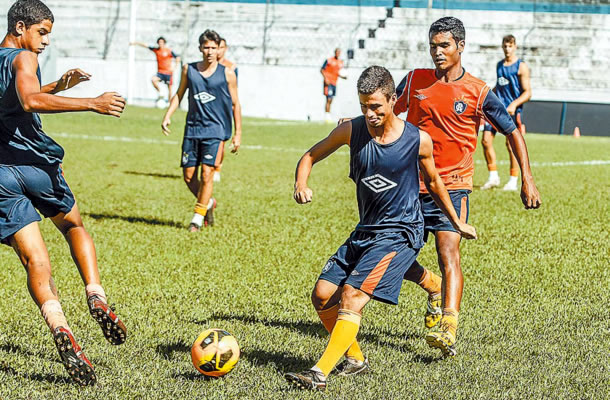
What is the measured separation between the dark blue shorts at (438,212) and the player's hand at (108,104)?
2.16 meters

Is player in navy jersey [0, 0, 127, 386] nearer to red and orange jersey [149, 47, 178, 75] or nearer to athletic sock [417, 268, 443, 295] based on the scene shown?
athletic sock [417, 268, 443, 295]

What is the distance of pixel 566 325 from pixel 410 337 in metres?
1.13

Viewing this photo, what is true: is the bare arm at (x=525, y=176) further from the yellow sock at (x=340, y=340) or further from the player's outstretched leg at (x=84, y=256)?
the player's outstretched leg at (x=84, y=256)

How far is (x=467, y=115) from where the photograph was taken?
5629mm

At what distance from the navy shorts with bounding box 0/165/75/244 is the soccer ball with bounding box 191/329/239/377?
3.74 ft

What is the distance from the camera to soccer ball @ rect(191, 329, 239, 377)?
14.3 ft

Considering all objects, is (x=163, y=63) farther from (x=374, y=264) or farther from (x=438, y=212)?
(x=374, y=264)

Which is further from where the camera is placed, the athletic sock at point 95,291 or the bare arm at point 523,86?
the bare arm at point 523,86

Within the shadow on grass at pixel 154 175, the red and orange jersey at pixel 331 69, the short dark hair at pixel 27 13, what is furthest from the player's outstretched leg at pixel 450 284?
the red and orange jersey at pixel 331 69

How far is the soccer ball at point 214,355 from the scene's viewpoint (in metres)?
4.36

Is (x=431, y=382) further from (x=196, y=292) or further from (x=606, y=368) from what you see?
(x=196, y=292)

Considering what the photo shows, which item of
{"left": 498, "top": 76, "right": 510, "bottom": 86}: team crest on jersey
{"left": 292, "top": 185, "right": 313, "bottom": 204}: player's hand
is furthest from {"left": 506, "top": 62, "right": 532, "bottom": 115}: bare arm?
{"left": 292, "top": 185, "right": 313, "bottom": 204}: player's hand

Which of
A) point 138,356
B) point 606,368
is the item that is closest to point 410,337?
point 606,368

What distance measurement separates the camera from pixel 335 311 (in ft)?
15.3
